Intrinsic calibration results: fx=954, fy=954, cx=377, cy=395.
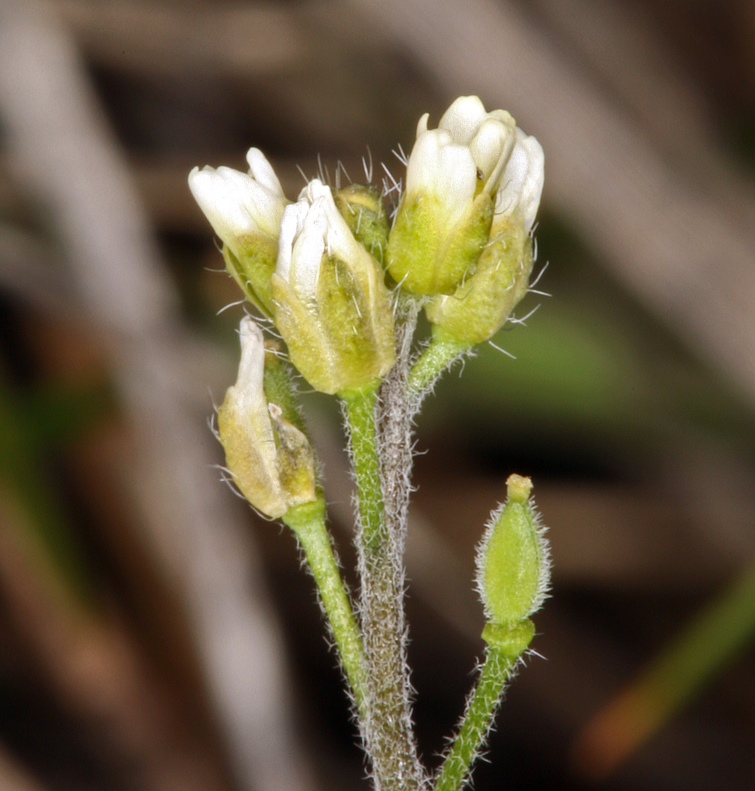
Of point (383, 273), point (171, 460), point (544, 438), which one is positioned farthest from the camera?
point (544, 438)

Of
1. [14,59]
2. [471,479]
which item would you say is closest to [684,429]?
[471,479]

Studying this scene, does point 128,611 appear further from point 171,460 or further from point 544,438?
point 544,438

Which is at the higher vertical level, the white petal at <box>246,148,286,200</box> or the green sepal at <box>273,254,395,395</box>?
the white petal at <box>246,148,286,200</box>

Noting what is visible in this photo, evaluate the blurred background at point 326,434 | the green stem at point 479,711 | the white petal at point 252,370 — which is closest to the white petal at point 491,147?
the white petal at point 252,370

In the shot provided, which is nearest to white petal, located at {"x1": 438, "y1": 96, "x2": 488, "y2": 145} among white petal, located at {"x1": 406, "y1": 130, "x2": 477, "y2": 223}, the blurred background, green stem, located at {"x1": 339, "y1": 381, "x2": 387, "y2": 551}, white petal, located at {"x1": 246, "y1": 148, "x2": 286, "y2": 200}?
white petal, located at {"x1": 406, "y1": 130, "x2": 477, "y2": 223}

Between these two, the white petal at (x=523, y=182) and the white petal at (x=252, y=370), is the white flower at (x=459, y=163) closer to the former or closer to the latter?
the white petal at (x=523, y=182)

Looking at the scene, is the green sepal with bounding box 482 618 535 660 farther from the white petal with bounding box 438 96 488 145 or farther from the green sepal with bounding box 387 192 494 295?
the white petal with bounding box 438 96 488 145
